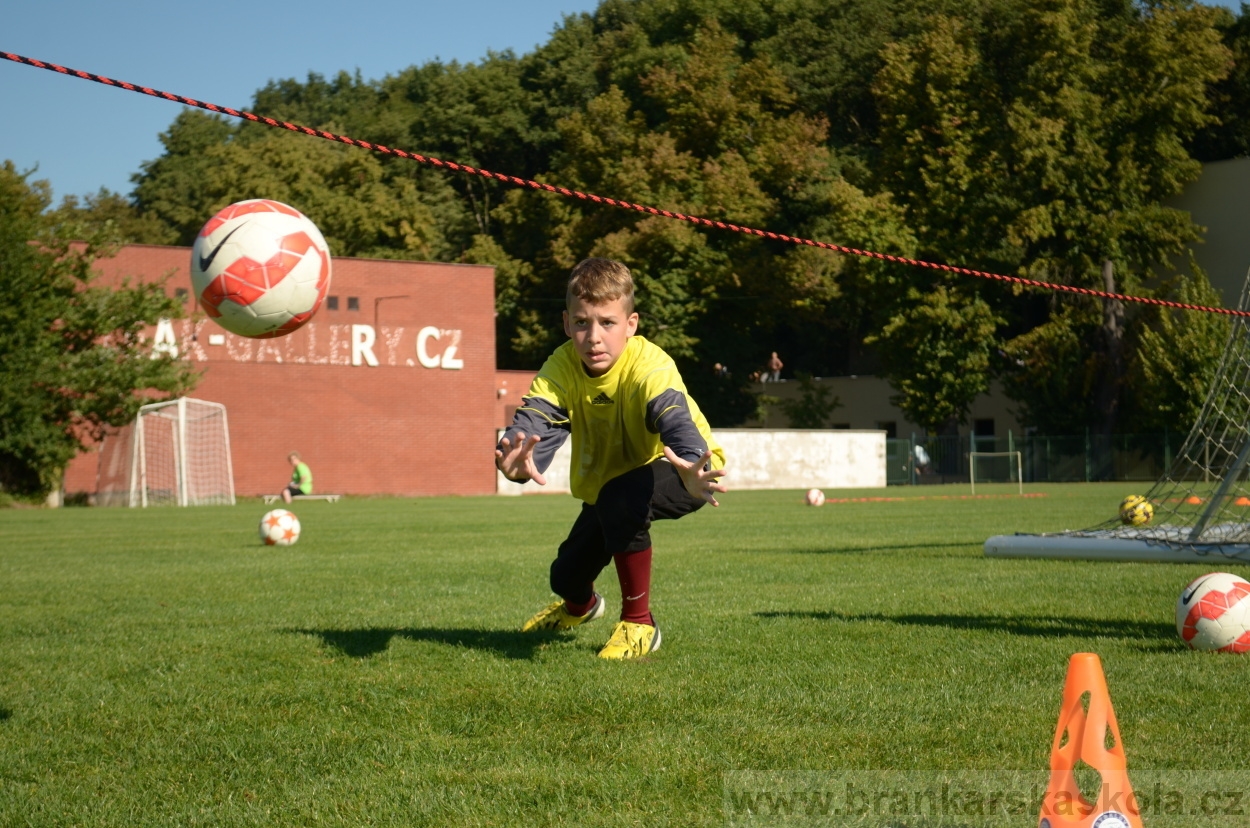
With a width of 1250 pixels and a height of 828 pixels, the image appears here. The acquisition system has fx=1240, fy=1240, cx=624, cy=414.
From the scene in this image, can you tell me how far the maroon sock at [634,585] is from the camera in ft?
20.6

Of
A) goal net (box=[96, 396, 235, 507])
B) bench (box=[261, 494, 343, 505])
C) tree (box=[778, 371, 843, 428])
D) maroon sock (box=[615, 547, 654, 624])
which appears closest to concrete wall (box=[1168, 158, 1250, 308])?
tree (box=[778, 371, 843, 428])

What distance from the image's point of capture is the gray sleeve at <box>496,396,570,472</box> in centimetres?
561

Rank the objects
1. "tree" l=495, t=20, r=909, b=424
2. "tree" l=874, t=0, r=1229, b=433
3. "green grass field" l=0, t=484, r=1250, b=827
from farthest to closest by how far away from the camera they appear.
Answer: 1. "tree" l=495, t=20, r=909, b=424
2. "tree" l=874, t=0, r=1229, b=433
3. "green grass field" l=0, t=484, r=1250, b=827

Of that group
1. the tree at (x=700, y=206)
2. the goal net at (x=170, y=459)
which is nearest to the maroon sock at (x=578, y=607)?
the goal net at (x=170, y=459)

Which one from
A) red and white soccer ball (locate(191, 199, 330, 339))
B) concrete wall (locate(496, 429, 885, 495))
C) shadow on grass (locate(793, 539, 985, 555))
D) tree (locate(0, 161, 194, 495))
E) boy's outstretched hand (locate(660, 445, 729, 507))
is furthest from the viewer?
concrete wall (locate(496, 429, 885, 495))

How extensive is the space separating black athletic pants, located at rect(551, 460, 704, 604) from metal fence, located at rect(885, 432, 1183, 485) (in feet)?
130

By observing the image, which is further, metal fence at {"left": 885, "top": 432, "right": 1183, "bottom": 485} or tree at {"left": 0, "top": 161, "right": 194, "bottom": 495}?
metal fence at {"left": 885, "top": 432, "right": 1183, "bottom": 485}

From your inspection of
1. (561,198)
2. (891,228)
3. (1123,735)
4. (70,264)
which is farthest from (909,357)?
(1123,735)

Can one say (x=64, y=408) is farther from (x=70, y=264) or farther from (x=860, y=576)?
(x=860, y=576)

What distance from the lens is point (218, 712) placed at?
4969mm

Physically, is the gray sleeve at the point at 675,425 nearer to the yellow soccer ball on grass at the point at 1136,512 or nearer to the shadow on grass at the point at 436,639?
the shadow on grass at the point at 436,639

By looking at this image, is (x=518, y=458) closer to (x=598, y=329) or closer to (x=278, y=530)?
(x=598, y=329)

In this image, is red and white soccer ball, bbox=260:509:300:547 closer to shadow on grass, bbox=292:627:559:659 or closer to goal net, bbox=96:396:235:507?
shadow on grass, bbox=292:627:559:659

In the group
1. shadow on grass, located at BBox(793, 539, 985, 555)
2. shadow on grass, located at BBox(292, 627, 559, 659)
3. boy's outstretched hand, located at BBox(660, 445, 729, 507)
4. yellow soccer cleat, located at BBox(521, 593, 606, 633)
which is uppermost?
boy's outstretched hand, located at BBox(660, 445, 729, 507)
